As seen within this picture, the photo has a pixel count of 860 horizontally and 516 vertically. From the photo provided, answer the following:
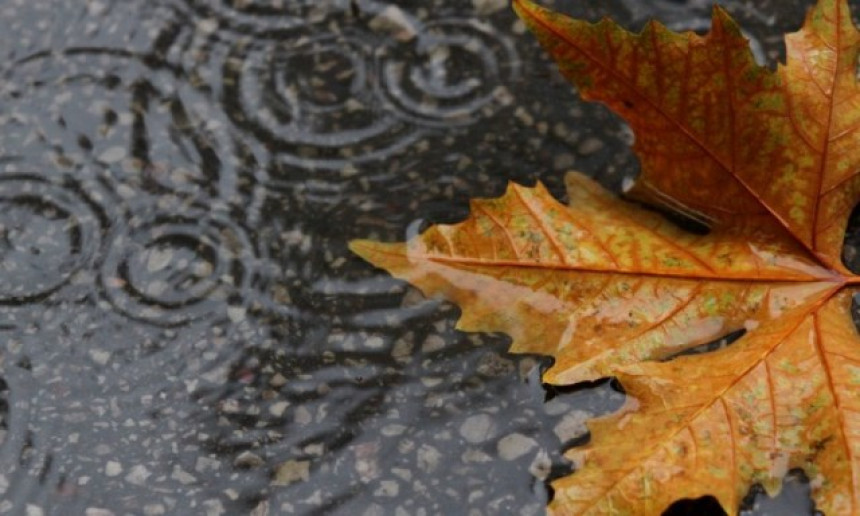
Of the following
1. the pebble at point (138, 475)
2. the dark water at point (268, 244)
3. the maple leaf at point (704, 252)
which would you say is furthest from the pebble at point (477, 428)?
the pebble at point (138, 475)

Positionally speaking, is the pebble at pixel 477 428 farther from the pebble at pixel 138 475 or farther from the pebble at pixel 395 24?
the pebble at pixel 395 24

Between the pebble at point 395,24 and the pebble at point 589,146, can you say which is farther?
the pebble at point 395,24

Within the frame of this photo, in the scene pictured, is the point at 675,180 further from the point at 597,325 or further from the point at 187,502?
the point at 187,502

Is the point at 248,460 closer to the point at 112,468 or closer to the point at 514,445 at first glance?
the point at 112,468

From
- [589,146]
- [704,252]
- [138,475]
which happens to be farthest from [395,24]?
[138,475]

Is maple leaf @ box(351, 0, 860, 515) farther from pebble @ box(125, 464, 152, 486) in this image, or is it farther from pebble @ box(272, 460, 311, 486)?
pebble @ box(125, 464, 152, 486)

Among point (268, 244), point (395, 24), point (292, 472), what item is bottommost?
point (292, 472)

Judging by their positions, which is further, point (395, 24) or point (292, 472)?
point (395, 24)
